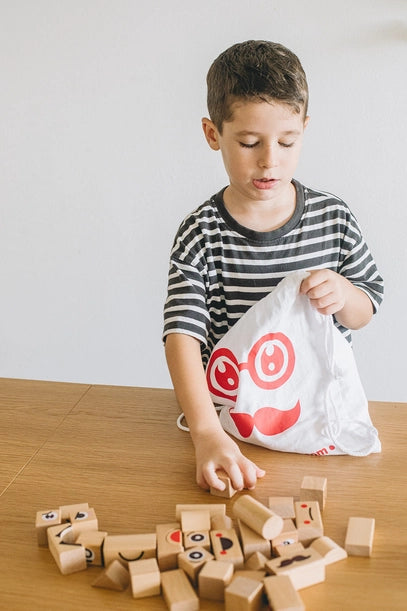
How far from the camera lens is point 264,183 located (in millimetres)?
976

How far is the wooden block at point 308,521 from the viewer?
715 mm

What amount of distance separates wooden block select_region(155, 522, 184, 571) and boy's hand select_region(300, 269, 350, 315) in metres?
0.32

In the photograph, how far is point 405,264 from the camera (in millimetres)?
1771

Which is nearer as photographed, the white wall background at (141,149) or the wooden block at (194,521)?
the wooden block at (194,521)

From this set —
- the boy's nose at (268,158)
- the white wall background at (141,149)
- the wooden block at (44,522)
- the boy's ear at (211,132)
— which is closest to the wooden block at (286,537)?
the wooden block at (44,522)

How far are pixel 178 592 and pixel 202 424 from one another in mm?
264

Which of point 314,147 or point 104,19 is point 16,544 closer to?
point 314,147

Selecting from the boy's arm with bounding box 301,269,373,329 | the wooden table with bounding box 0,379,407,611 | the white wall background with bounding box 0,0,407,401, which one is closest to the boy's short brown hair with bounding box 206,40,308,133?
the boy's arm with bounding box 301,269,373,329

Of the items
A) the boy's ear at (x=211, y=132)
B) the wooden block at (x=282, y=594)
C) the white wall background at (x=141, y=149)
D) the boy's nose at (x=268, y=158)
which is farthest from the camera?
the white wall background at (x=141, y=149)

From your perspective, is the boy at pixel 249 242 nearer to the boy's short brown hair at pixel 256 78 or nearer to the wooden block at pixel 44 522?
the boy's short brown hair at pixel 256 78

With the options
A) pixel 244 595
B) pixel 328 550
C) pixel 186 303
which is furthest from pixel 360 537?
pixel 186 303

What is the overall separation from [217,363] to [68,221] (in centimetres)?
110

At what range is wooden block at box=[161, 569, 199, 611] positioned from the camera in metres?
0.64

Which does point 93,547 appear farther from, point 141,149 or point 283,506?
point 141,149
